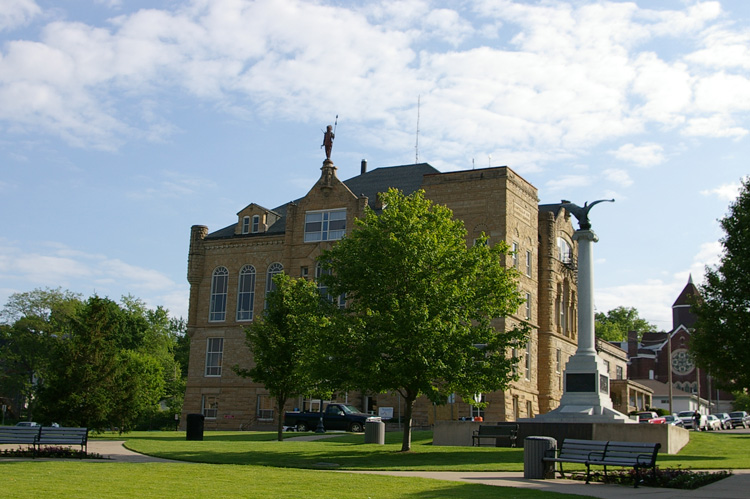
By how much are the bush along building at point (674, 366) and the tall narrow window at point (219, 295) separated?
232 feet

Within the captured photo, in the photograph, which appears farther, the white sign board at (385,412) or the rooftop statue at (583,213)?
the white sign board at (385,412)

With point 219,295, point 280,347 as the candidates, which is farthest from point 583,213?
point 219,295

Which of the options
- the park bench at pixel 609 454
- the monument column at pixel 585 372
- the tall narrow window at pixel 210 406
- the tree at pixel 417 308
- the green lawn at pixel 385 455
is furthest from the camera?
the tall narrow window at pixel 210 406

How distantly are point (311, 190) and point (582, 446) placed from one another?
136ft

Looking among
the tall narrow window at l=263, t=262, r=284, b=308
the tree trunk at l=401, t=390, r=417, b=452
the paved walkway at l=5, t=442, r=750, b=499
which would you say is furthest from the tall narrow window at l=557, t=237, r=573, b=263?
the paved walkway at l=5, t=442, r=750, b=499

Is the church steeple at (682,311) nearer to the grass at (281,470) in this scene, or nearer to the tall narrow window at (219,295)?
the tall narrow window at (219,295)

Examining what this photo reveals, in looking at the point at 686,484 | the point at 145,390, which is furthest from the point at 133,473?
the point at 145,390

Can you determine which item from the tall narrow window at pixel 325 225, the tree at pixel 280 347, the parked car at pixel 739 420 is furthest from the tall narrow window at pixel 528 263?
the parked car at pixel 739 420

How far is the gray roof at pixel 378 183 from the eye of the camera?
60500 millimetres

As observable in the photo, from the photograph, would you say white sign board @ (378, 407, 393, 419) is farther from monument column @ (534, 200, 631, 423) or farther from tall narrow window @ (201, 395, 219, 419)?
monument column @ (534, 200, 631, 423)

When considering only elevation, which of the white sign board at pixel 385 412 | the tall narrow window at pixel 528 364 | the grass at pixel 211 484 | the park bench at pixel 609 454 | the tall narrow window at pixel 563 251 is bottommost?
the grass at pixel 211 484

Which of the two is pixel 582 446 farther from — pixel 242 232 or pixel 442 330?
pixel 242 232

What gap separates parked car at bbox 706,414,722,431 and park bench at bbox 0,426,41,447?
52973 millimetres

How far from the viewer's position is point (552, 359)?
55.5m
